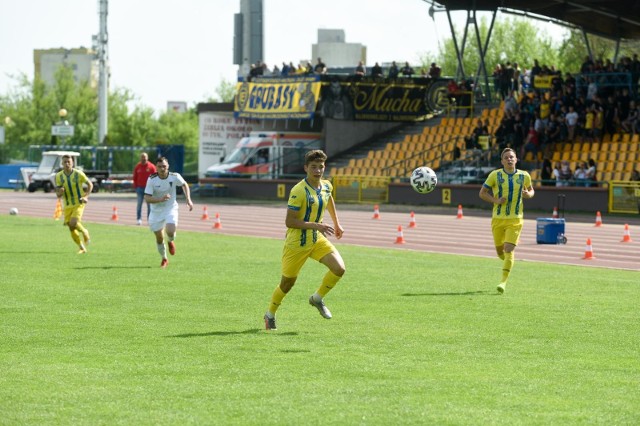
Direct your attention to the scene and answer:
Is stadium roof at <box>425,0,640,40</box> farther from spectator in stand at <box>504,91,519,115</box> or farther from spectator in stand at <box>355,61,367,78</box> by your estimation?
spectator in stand at <box>355,61,367,78</box>

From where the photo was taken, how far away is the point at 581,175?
4362 centimetres

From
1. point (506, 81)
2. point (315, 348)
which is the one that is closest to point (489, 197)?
point (315, 348)

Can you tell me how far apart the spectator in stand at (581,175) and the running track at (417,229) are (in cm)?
353

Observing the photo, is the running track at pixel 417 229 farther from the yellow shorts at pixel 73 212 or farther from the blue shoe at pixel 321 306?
the blue shoe at pixel 321 306

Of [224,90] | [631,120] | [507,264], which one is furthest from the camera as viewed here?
[224,90]

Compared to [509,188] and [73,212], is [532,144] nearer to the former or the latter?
[73,212]

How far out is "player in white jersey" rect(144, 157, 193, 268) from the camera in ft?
70.9

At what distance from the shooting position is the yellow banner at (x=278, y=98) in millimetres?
59219

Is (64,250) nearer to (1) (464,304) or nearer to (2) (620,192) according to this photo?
(1) (464,304)

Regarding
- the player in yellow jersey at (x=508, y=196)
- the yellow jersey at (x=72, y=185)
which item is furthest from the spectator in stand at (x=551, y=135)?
the player in yellow jersey at (x=508, y=196)

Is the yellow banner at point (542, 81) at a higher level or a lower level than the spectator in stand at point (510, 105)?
higher

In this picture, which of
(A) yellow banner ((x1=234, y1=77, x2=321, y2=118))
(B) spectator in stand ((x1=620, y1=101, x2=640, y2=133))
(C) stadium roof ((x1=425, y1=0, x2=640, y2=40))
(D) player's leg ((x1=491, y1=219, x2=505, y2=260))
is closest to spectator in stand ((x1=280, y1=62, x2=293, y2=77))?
(A) yellow banner ((x1=234, y1=77, x2=321, y2=118))

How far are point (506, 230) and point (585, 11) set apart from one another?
3488cm

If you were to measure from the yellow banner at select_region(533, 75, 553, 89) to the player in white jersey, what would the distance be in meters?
31.7
